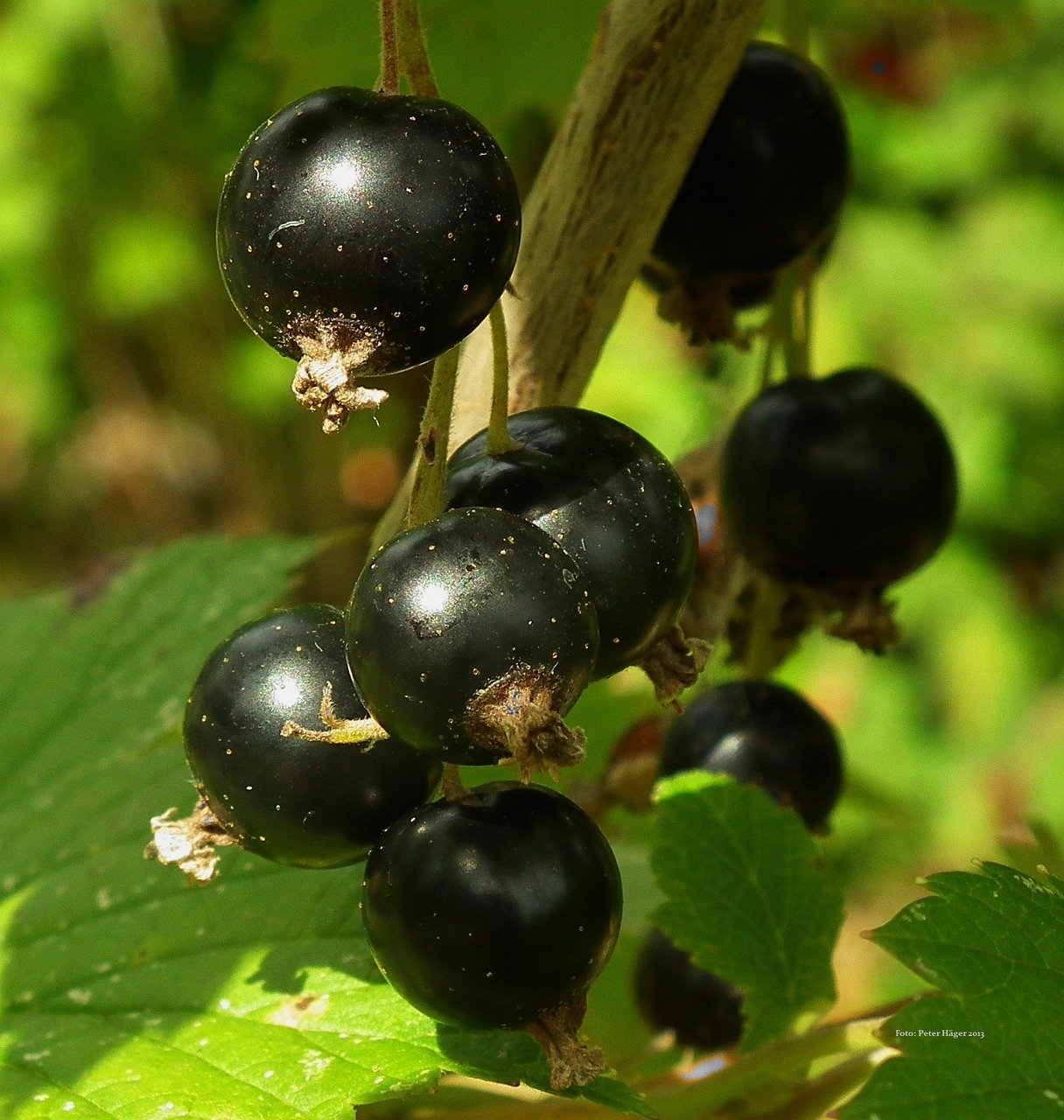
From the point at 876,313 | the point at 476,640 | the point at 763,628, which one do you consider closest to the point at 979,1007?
the point at 476,640

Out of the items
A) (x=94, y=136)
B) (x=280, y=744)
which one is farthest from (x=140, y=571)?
(x=94, y=136)

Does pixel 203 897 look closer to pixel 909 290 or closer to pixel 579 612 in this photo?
pixel 579 612

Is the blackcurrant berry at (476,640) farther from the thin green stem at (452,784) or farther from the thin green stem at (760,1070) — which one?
the thin green stem at (760,1070)

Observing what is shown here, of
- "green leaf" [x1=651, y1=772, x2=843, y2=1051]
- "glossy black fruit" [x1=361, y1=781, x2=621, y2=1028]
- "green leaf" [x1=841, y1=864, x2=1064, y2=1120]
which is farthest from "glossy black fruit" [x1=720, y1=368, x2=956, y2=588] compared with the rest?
"glossy black fruit" [x1=361, y1=781, x2=621, y2=1028]

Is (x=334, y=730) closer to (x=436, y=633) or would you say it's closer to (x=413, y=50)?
(x=436, y=633)

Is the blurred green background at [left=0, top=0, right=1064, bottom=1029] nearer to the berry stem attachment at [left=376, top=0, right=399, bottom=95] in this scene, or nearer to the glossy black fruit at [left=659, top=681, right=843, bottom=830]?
the glossy black fruit at [left=659, top=681, right=843, bottom=830]
